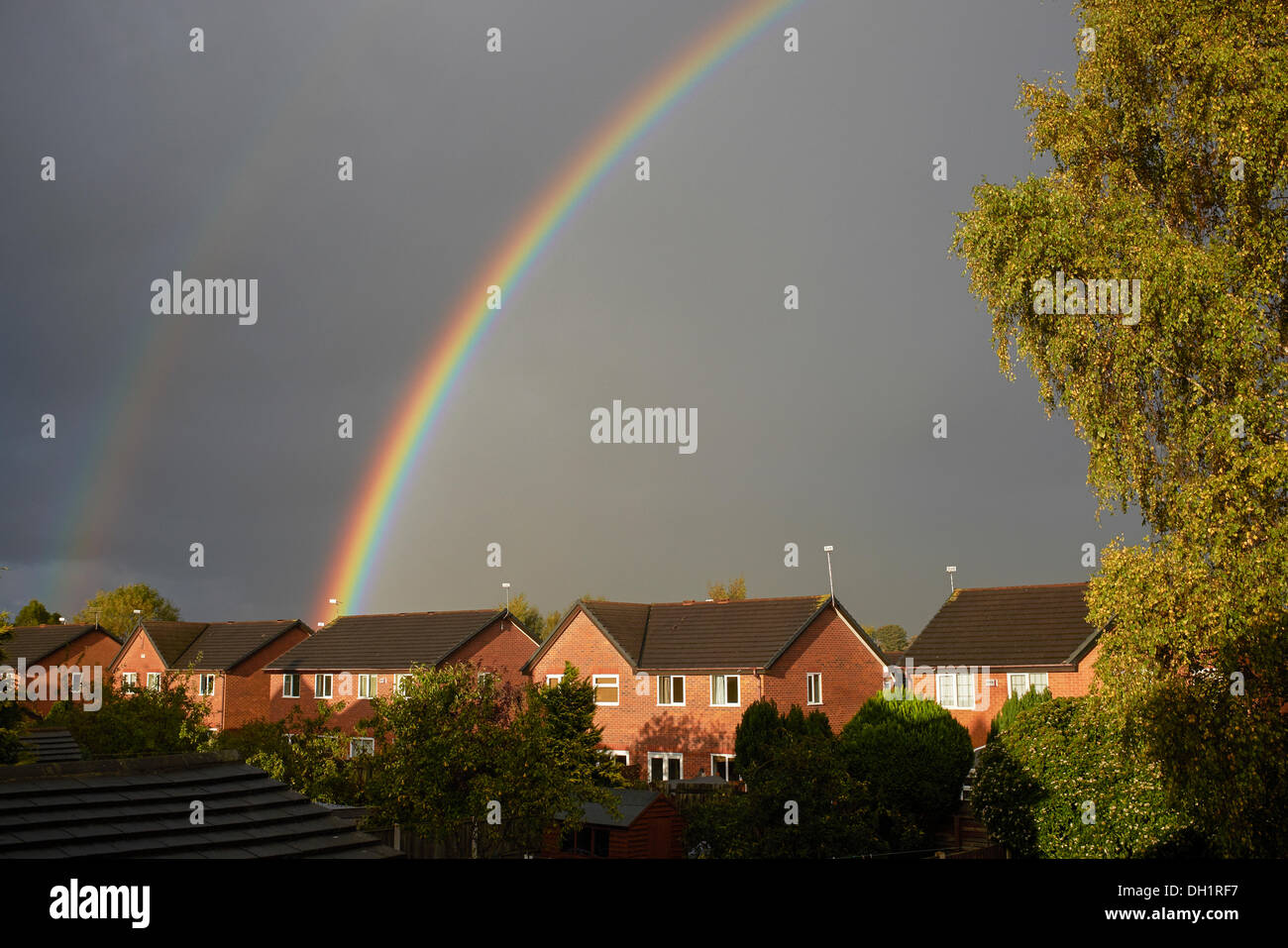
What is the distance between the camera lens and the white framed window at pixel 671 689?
50031 millimetres

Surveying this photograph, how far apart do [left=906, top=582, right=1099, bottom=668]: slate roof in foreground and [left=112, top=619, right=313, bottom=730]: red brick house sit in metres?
44.0

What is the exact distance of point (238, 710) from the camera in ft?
230

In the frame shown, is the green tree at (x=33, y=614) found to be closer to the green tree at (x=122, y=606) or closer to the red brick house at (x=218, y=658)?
the green tree at (x=122, y=606)

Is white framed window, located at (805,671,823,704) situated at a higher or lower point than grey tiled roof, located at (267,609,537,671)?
lower

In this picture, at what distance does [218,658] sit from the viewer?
235 feet

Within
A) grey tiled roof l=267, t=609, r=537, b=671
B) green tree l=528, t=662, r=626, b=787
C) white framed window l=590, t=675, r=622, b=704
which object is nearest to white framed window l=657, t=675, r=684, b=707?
white framed window l=590, t=675, r=622, b=704

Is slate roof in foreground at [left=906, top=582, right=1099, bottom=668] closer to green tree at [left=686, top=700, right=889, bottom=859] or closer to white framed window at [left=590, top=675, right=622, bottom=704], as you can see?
white framed window at [left=590, top=675, right=622, bottom=704]

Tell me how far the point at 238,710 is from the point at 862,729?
4902cm

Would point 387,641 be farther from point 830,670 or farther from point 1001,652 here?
point 1001,652

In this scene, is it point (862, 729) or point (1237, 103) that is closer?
point (1237, 103)

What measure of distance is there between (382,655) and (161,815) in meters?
54.0

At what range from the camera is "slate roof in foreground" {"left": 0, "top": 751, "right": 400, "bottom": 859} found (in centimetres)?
909
